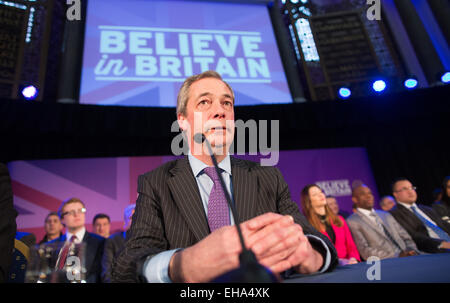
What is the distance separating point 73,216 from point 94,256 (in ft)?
1.55

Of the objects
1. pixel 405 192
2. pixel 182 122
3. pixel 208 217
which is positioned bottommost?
pixel 208 217

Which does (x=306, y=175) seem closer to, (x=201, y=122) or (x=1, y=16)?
(x=201, y=122)

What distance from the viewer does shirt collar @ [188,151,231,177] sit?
1089mm

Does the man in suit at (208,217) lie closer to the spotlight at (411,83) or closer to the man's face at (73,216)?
the man's face at (73,216)

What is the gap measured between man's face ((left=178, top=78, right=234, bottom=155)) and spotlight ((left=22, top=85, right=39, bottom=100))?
4.22 metres

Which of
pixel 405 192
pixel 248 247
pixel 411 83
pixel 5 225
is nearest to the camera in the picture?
pixel 248 247

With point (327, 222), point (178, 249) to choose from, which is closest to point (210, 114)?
point (178, 249)

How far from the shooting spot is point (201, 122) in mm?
1060

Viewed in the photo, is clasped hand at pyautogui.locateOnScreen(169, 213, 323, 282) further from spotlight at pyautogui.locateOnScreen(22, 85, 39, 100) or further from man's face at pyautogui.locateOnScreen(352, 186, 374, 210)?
spotlight at pyautogui.locateOnScreen(22, 85, 39, 100)

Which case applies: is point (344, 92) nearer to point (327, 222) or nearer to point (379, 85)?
point (379, 85)

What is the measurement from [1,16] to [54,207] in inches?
128

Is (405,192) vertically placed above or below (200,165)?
above

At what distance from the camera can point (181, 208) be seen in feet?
3.17

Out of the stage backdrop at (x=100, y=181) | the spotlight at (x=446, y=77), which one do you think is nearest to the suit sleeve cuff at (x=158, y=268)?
the stage backdrop at (x=100, y=181)
